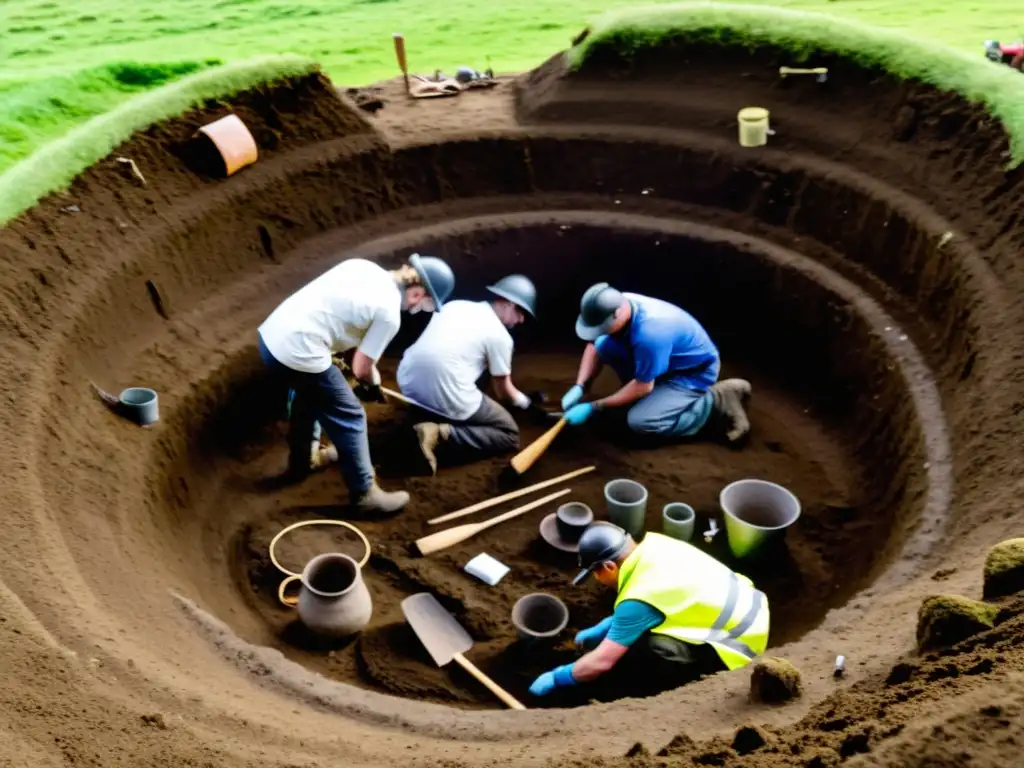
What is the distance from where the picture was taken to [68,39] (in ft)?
39.5

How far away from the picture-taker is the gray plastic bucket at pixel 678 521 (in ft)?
17.9

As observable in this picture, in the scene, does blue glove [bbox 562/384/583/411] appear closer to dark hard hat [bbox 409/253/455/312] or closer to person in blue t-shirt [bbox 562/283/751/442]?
person in blue t-shirt [bbox 562/283/751/442]

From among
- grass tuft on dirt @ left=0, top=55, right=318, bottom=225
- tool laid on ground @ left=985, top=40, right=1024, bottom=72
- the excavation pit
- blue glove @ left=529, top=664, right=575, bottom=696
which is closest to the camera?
blue glove @ left=529, top=664, right=575, bottom=696

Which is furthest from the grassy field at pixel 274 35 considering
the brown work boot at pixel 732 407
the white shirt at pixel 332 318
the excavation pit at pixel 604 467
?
the brown work boot at pixel 732 407

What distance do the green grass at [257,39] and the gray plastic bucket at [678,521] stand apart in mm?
3733

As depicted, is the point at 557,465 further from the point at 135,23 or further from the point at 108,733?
the point at 135,23

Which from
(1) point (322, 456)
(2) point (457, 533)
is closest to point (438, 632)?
(2) point (457, 533)

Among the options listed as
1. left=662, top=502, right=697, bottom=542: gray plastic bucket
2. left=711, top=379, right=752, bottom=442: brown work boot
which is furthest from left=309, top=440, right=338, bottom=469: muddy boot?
left=711, top=379, right=752, bottom=442: brown work boot

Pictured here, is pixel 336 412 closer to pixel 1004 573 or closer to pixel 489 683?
pixel 489 683

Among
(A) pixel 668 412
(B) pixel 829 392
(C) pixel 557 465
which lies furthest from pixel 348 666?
(B) pixel 829 392

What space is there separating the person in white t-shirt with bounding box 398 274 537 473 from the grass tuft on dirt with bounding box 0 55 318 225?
284 centimetres

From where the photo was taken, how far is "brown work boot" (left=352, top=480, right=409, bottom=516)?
584cm

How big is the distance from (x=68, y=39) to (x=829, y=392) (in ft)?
36.5

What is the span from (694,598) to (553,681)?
86 centimetres
